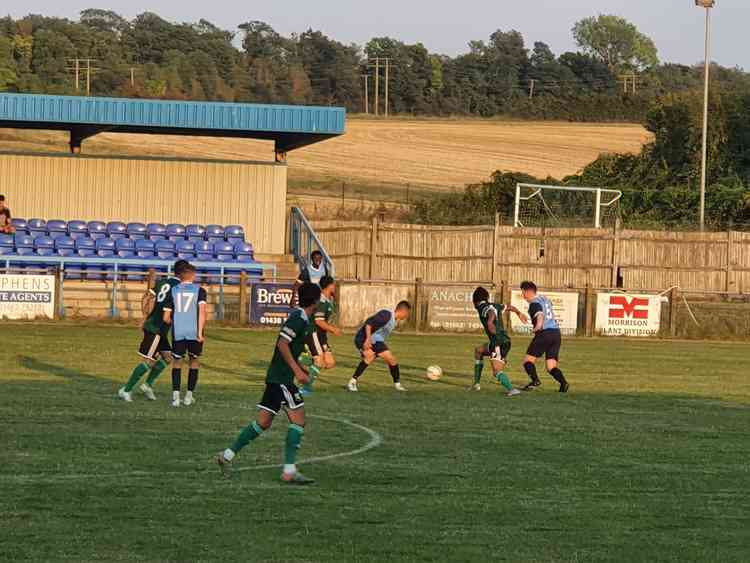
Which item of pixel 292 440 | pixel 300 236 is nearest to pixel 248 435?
pixel 292 440

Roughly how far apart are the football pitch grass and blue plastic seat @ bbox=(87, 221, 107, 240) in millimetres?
16944

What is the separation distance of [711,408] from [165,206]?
84.0 feet

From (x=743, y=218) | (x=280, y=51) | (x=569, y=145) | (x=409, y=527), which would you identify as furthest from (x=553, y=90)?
(x=409, y=527)

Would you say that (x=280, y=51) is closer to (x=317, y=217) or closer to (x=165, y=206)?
(x=317, y=217)

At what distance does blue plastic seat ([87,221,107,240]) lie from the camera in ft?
137

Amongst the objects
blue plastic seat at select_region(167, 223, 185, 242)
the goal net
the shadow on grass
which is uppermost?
the goal net

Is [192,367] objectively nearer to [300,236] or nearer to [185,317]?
[185,317]

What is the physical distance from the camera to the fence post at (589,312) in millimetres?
38156

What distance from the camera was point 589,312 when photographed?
38344 millimetres

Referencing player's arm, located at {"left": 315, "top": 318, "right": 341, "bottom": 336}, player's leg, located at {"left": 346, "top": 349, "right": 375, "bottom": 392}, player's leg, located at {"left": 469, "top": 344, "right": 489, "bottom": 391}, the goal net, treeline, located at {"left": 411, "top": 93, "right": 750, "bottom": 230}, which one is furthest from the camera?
treeline, located at {"left": 411, "top": 93, "right": 750, "bottom": 230}

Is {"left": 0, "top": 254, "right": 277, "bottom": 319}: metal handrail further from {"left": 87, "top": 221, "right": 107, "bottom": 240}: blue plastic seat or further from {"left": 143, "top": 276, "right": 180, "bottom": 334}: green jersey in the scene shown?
{"left": 143, "top": 276, "right": 180, "bottom": 334}: green jersey

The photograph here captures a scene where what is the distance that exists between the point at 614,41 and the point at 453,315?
12998 cm

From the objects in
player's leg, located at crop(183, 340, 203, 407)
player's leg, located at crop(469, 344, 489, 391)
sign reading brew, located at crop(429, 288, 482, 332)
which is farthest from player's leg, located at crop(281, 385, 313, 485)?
sign reading brew, located at crop(429, 288, 482, 332)

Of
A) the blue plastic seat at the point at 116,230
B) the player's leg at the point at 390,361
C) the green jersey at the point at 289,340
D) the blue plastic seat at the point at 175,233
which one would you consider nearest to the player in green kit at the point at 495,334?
the player's leg at the point at 390,361
